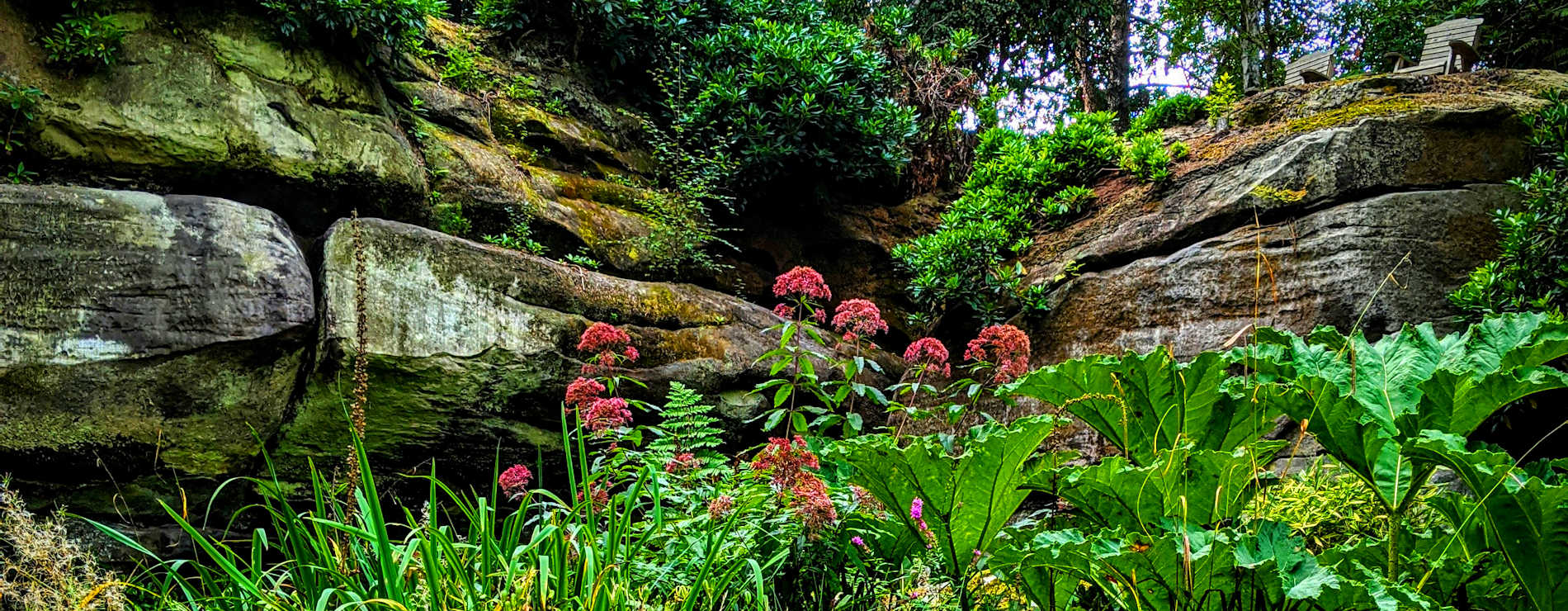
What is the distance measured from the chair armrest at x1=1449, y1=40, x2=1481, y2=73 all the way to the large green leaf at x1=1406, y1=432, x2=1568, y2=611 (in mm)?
6557

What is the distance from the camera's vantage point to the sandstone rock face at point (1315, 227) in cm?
423

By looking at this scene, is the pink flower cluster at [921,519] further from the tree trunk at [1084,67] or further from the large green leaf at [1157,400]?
the tree trunk at [1084,67]

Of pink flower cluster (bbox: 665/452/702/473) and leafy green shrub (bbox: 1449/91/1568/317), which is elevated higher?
leafy green shrub (bbox: 1449/91/1568/317)

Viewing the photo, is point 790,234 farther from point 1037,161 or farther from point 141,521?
point 141,521

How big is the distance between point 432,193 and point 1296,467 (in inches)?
177

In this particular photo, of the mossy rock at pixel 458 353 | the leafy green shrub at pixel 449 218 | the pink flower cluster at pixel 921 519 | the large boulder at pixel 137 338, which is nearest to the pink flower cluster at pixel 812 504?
the pink flower cluster at pixel 921 519

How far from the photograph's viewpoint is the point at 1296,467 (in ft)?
12.2

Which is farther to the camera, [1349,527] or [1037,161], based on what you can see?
[1037,161]

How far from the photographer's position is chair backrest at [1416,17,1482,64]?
676 centimetres

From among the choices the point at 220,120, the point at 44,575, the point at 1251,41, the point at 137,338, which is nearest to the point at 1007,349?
the point at 44,575


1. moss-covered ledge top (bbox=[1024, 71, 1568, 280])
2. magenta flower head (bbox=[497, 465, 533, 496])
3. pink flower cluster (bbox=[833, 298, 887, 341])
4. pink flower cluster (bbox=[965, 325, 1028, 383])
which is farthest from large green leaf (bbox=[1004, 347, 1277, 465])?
moss-covered ledge top (bbox=[1024, 71, 1568, 280])

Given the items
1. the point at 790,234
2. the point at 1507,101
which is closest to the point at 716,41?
the point at 790,234

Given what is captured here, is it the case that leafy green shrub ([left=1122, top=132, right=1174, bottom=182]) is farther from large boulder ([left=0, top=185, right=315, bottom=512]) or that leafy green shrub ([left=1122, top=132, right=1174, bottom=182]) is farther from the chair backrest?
large boulder ([left=0, top=185, right=315, bottom=512])

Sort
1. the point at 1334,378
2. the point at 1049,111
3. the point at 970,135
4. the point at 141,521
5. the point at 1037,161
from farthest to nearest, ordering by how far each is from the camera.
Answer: the point at 1049,111
the point at 970,135
the point at 1037,161
the point at 141,521
the point at 1334,378
